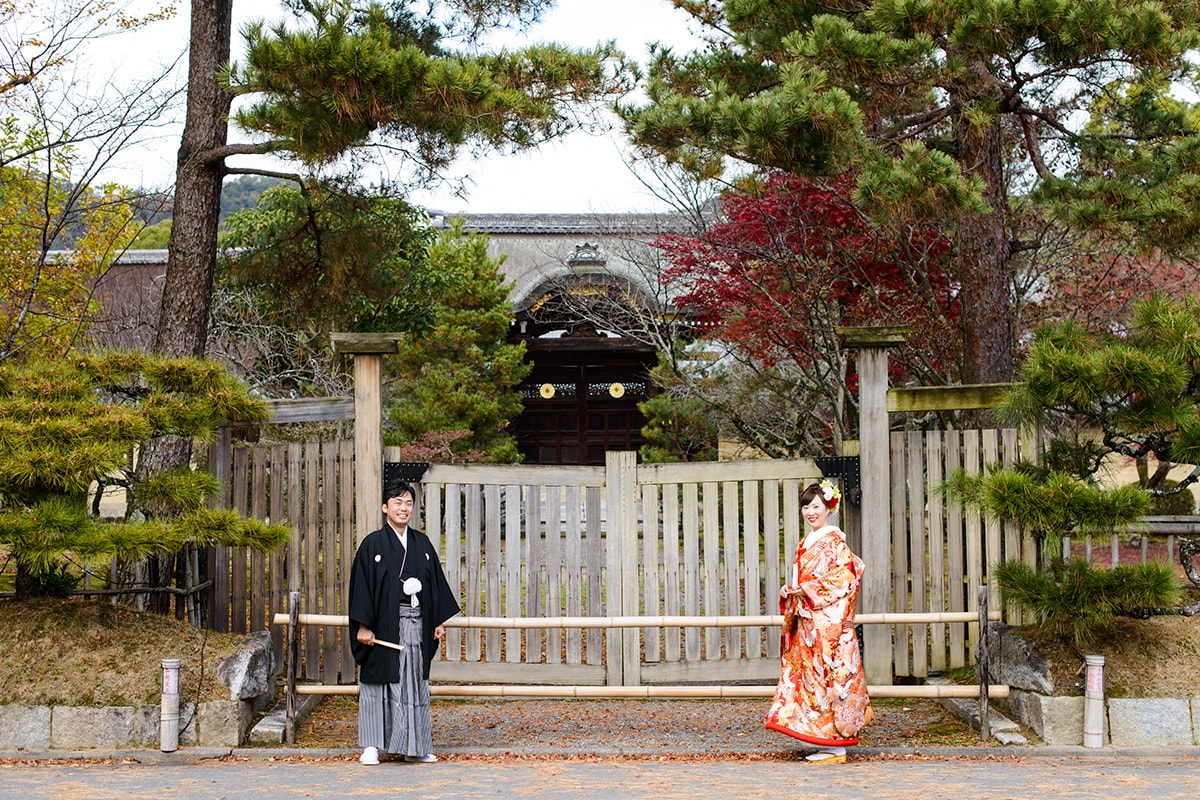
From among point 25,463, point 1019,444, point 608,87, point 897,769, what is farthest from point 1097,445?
point 25,463

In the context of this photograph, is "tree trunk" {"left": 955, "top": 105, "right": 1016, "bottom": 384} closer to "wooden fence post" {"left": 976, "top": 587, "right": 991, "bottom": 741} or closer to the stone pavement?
"wooden fence post" {"left": 976, "top": 587, "right": 991, "bottom": 741}

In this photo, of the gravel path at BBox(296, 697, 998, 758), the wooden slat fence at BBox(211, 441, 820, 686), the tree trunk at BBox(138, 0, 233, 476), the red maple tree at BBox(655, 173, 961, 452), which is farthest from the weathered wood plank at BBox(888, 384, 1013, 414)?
the tree trunk at BBox(138, 0, 233, 476)

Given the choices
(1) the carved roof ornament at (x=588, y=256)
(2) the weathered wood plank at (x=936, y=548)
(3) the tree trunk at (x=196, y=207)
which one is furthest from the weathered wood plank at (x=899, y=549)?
(1) the carved roof ornament at (x=588, y=256)

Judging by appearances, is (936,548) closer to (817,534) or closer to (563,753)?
(817,534)

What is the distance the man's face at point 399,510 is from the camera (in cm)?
621

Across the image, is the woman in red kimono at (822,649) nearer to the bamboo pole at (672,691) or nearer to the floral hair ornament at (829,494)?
the floral hair ornament at (829,494)

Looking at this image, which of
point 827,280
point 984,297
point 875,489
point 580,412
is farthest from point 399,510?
point 580,412

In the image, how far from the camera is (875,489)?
745cm

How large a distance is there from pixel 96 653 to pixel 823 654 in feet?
13.8

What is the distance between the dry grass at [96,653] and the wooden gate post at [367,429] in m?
1.17

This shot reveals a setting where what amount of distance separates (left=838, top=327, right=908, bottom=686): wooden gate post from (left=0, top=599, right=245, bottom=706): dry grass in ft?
13.6

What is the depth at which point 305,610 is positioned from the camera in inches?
313

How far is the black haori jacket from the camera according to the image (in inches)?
239

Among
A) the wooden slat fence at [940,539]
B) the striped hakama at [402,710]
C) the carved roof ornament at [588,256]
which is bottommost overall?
the striped hakama at [402,710]
